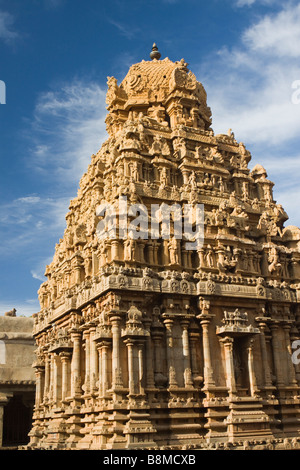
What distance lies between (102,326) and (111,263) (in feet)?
9.60

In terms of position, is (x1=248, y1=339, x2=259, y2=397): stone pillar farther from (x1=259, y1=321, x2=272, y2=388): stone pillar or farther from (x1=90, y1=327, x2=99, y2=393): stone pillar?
(x1=90, y1=327, x2=99, y2=393): stone pillar

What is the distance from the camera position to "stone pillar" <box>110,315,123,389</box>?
75.6ft

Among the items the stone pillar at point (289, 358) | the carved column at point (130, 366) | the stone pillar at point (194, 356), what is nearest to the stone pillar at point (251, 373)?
the stone pillar at point (194, 356)

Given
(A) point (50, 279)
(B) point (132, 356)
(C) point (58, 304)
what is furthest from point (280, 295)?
(A) point (50, 279)

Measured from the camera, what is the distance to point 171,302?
1001 inches

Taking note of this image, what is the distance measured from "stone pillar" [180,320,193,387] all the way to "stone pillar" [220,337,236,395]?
5.61ft

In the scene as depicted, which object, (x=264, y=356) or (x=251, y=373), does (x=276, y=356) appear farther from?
(x=251, y=373)

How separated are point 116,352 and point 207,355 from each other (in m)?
4.33

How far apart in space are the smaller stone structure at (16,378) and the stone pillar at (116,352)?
16657mm

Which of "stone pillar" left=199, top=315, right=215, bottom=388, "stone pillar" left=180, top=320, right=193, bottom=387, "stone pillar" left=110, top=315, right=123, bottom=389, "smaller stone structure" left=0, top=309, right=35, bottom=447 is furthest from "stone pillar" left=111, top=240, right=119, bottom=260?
"smaller stone structure" left=0, top=309, right=35, bottom=447

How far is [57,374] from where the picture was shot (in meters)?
29.8

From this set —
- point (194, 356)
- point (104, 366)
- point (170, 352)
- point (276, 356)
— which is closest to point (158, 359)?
point (170, 352)

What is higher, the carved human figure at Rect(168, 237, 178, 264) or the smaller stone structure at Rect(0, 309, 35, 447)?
the carved human figure at Rect(168, 237, 178, 264)

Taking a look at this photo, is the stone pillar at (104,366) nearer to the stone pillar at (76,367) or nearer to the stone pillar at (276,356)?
the stone pillar at (76,367)
